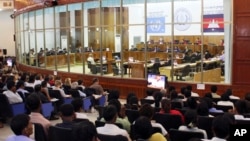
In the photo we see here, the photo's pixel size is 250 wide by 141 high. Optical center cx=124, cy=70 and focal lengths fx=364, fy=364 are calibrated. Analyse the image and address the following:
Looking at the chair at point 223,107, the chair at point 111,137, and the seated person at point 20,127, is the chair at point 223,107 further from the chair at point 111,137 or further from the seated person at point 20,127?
the seated person at point 20,127

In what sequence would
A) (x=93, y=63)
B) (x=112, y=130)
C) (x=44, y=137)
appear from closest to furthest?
(x=112, y=130) < (x=44, y=137) < (x=93, y=63)

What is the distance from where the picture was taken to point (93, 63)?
15711 millimetres

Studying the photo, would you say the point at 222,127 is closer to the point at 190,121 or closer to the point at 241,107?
the point at 190,121

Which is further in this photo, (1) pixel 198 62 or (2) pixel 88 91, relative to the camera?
(1) pixel 198 62

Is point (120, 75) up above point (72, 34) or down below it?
below

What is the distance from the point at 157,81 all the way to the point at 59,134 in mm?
6031

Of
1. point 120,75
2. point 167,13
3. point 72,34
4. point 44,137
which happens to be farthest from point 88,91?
point 167,13

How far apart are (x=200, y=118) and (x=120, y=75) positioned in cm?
833

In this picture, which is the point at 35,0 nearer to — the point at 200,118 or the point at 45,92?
the point at 45,92

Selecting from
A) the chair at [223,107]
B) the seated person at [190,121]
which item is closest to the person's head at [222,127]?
the seated person at [190,121]

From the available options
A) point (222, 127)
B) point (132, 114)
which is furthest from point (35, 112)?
point (222, 127)

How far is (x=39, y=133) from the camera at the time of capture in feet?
17.3

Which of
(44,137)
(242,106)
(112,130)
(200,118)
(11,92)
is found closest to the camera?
(112,130)

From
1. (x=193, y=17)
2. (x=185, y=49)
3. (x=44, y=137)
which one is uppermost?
(x=193, y=17)
